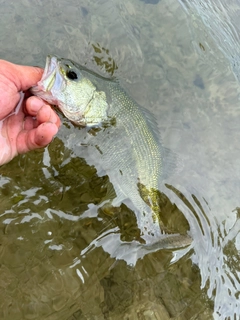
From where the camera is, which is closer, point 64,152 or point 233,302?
point 233,302

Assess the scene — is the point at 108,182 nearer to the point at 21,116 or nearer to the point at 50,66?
the point at 21,116

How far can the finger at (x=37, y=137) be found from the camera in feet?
10.3

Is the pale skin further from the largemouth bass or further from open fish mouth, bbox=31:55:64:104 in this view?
the largemouth bass

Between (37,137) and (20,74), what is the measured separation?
27.3 inches

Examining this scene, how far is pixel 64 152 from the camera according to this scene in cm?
417

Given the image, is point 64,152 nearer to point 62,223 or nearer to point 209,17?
point 62,223

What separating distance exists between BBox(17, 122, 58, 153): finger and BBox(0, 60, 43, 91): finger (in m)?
0.48

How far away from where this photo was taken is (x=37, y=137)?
10.6 feet

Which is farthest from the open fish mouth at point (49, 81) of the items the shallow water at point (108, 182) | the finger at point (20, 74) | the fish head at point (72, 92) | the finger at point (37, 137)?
the shallow water at point (108, 182)

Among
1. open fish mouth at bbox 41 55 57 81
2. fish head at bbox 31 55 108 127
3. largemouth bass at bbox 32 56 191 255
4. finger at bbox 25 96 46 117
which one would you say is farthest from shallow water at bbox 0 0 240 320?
open fish mouth at bbox 41 55 57 81

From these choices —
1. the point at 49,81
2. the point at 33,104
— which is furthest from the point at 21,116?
the point at 49,81

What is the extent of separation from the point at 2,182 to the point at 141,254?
5.84 feet

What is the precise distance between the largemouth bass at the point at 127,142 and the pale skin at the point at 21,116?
1.15 ft

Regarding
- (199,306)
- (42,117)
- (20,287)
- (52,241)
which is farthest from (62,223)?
(199,306)
